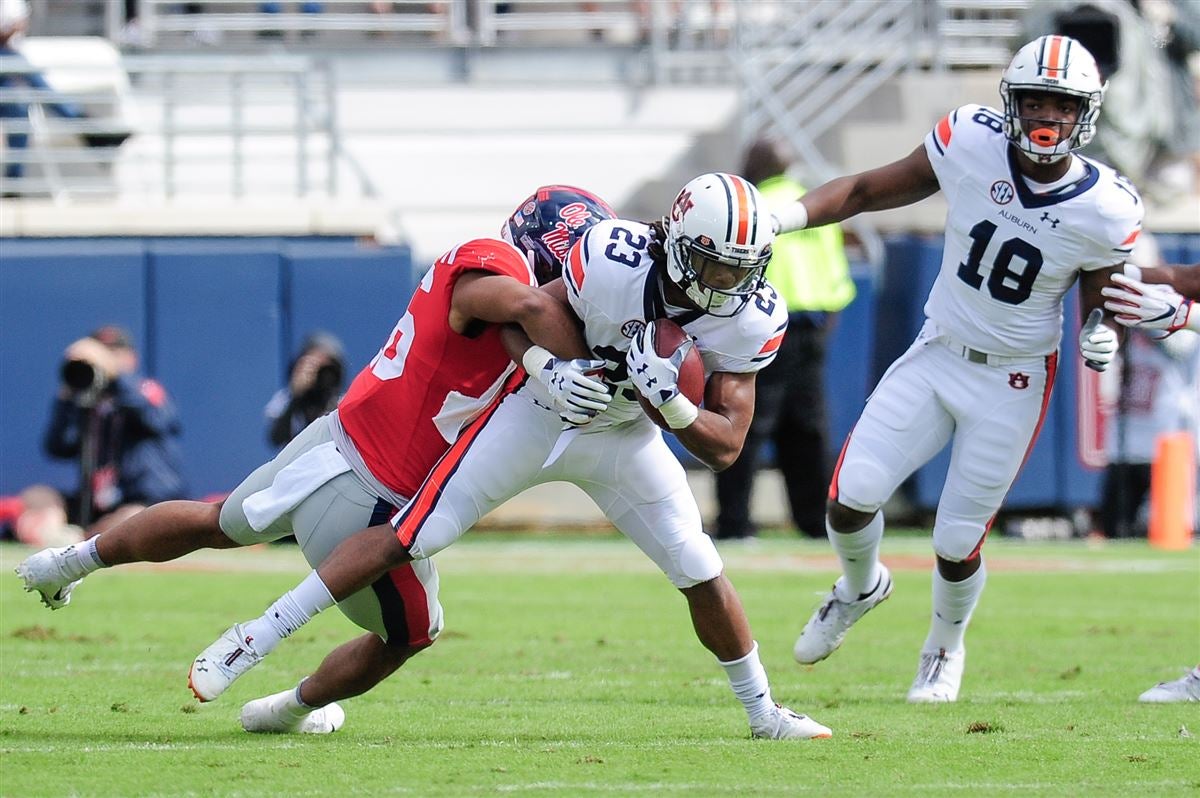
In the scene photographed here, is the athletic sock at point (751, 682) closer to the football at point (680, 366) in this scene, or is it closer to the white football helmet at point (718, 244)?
the football at point (680, 366)

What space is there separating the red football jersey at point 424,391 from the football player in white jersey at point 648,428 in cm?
11

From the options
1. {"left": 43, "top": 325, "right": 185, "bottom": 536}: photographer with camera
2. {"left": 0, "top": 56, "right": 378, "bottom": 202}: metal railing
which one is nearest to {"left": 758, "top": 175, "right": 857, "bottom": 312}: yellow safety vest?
{"left": 0, "top": 56, "right": 378, "bottom": 202}: metal railing

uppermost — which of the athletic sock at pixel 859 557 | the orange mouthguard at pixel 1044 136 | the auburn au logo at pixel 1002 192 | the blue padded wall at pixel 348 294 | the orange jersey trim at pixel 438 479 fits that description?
the orange mouthguard at pixel 1044 136

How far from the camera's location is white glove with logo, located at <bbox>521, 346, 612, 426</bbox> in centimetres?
452

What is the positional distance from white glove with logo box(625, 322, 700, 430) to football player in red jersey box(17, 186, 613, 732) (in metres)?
0.21

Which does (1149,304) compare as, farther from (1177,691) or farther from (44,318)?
(44,318)

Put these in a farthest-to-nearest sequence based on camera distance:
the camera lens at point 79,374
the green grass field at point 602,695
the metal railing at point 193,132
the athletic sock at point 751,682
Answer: the metal railing at point 193,132 < the camera lens at point 79,374 < the athletic sock at point 751,682 < the green grass field at point 602,695

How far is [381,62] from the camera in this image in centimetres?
1530

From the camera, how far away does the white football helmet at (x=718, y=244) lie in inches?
177

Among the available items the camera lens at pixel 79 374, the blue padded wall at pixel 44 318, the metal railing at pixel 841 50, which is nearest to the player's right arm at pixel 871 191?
the camera lens at pixel 79 374

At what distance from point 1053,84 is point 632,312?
166 centimetres

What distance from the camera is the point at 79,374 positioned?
10297 mm

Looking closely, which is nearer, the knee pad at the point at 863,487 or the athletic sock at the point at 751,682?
the athletic sock at the point at 751,682

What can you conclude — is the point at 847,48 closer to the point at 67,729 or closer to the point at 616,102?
the point at 616,102
